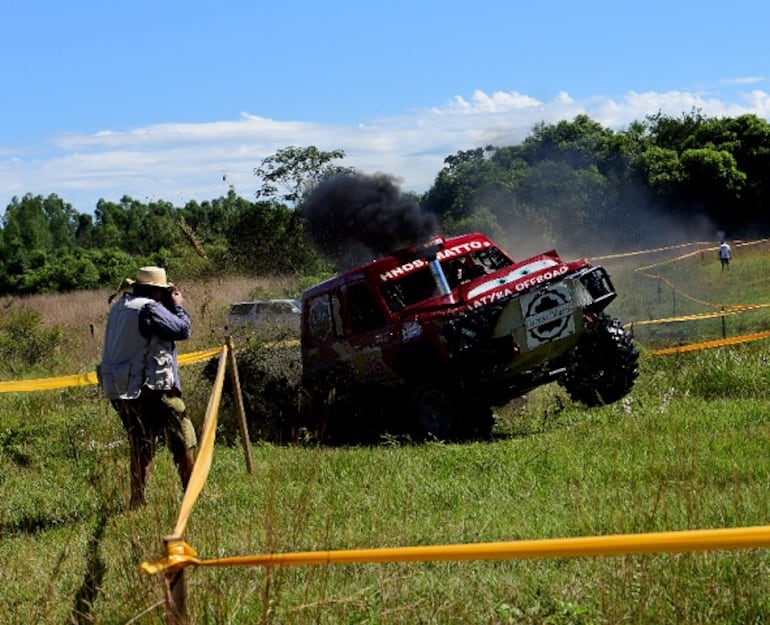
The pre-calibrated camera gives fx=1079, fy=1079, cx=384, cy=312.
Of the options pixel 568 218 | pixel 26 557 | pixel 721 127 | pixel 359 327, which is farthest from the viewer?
pixel 721 127

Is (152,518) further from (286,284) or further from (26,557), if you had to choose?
(286,284)

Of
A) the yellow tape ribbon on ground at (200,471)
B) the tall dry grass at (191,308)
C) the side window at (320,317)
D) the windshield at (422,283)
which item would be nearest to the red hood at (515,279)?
the windshield at (422,283)

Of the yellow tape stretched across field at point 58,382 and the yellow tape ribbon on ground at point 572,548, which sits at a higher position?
the yellow tape ribbon on ground at point 572,548

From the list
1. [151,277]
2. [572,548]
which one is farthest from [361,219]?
[572,548]

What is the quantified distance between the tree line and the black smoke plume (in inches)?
378

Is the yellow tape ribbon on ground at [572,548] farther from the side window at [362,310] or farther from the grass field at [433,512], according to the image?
the side window at [362,310]

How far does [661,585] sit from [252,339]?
400 inches

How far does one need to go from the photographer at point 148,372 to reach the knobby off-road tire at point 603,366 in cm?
505

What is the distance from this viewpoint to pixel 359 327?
12398 mm

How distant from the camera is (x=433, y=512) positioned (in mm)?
7309

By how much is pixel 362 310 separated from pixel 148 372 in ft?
14.8

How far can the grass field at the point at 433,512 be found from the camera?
4816 mm

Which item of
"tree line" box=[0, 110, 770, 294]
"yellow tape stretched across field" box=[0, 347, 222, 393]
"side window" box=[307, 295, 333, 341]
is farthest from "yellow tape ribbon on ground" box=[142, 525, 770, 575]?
"tree line" box=[0, 110, 770, 294]

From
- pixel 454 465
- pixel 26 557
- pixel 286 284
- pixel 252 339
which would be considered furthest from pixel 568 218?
pixel 26 557
